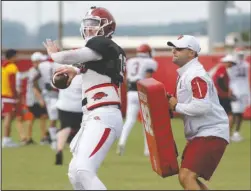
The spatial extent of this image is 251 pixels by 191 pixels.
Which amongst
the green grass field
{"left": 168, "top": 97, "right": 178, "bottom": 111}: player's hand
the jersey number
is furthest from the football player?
the jersey number

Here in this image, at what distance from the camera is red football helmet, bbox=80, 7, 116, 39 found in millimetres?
9594

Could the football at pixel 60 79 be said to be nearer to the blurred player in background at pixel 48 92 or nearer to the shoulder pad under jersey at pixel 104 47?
the shoulder pad under jersey at pixel 104 47

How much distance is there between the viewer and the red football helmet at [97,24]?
959cm

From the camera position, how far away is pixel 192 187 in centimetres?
946

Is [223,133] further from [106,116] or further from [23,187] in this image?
[23,187]

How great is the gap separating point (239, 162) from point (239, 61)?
5.62m

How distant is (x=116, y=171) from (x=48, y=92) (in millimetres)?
4392

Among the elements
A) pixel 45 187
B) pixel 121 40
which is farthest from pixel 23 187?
pixel 121 40

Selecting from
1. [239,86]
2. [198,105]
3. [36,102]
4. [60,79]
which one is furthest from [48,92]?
[198,105]

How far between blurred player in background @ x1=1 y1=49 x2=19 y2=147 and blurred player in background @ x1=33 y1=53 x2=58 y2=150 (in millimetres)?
488

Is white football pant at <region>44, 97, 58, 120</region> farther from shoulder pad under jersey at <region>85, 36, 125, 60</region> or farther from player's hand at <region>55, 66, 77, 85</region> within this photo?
shoulder pad under jersey at <region>85, 36, 125, 60</region>

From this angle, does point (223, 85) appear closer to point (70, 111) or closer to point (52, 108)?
point (52, 108)

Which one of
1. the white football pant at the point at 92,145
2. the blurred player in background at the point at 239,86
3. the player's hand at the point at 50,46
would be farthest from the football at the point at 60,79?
the blurred player in background at the point at 239,86

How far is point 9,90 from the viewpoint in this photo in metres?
20.3
